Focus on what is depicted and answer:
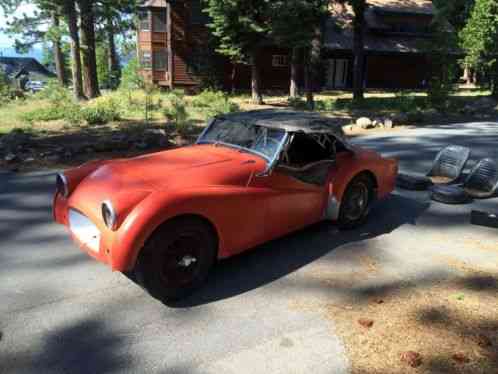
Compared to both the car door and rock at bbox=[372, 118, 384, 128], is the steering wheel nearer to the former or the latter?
the car door

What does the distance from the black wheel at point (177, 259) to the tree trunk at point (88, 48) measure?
1963cm

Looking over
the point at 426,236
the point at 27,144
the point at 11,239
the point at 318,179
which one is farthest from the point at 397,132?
the point at 11,239

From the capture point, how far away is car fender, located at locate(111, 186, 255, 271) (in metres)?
3.21

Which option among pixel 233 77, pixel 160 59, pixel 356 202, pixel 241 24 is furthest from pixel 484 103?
pixel 160 59

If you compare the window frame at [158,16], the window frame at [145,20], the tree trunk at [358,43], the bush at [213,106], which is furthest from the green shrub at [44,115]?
the window frame at [145,20]

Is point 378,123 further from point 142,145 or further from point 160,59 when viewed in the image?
point 160,59

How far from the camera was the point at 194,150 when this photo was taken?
185 inches

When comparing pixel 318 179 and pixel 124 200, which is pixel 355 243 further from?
pixel 124 200

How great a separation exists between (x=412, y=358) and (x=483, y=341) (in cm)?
66

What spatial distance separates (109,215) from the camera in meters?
3.31

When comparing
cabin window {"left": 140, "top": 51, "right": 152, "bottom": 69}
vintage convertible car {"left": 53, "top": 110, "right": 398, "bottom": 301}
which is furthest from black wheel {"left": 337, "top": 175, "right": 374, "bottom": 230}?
cabin window {"left": 140, "top": 51, "right": 152, "bottom": 69}

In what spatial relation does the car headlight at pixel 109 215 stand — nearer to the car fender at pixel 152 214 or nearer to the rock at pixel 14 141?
the car fender at pixel 152 214

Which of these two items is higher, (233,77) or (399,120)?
(233,77)

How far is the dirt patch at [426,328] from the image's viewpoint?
116 inches
